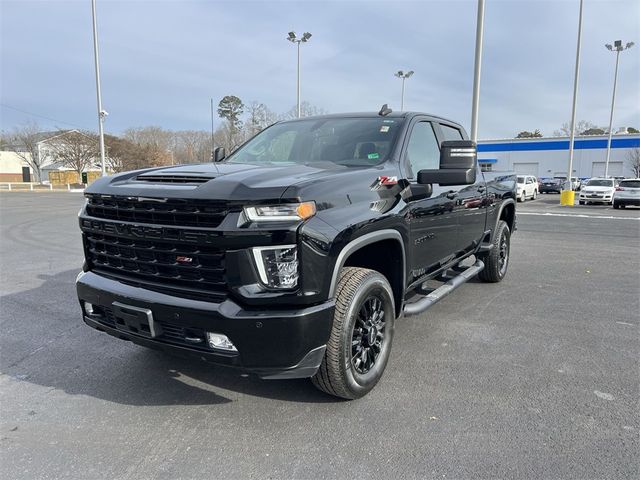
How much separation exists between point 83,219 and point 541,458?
10.6 feet

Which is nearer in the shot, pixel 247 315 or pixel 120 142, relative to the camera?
pixel 247 315

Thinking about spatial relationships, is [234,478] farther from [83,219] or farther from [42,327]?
[42,327]

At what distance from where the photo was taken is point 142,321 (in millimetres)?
2734

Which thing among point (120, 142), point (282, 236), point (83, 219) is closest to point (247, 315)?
point (282, 236)

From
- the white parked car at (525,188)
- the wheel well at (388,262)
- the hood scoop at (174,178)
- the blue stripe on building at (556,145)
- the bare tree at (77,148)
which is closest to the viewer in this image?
the hood scoop at (174,178)

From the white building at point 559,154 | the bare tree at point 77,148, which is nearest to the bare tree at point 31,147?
the bare tree at point 77,148

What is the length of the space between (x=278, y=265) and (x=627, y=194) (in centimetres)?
2332

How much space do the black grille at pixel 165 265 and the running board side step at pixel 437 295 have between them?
5.41 feet

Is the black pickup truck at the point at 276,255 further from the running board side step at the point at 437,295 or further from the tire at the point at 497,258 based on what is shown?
the tire at the point at 497,258

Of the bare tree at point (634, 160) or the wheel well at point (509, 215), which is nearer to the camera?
the wheel well at point (509, 215)

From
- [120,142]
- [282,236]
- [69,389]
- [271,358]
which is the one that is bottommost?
[69,389]

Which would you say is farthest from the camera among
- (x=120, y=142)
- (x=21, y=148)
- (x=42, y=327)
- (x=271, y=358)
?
(x=21, y=148)

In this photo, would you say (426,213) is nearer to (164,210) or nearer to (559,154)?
(164,210)

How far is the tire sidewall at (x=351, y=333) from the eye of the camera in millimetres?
2848
